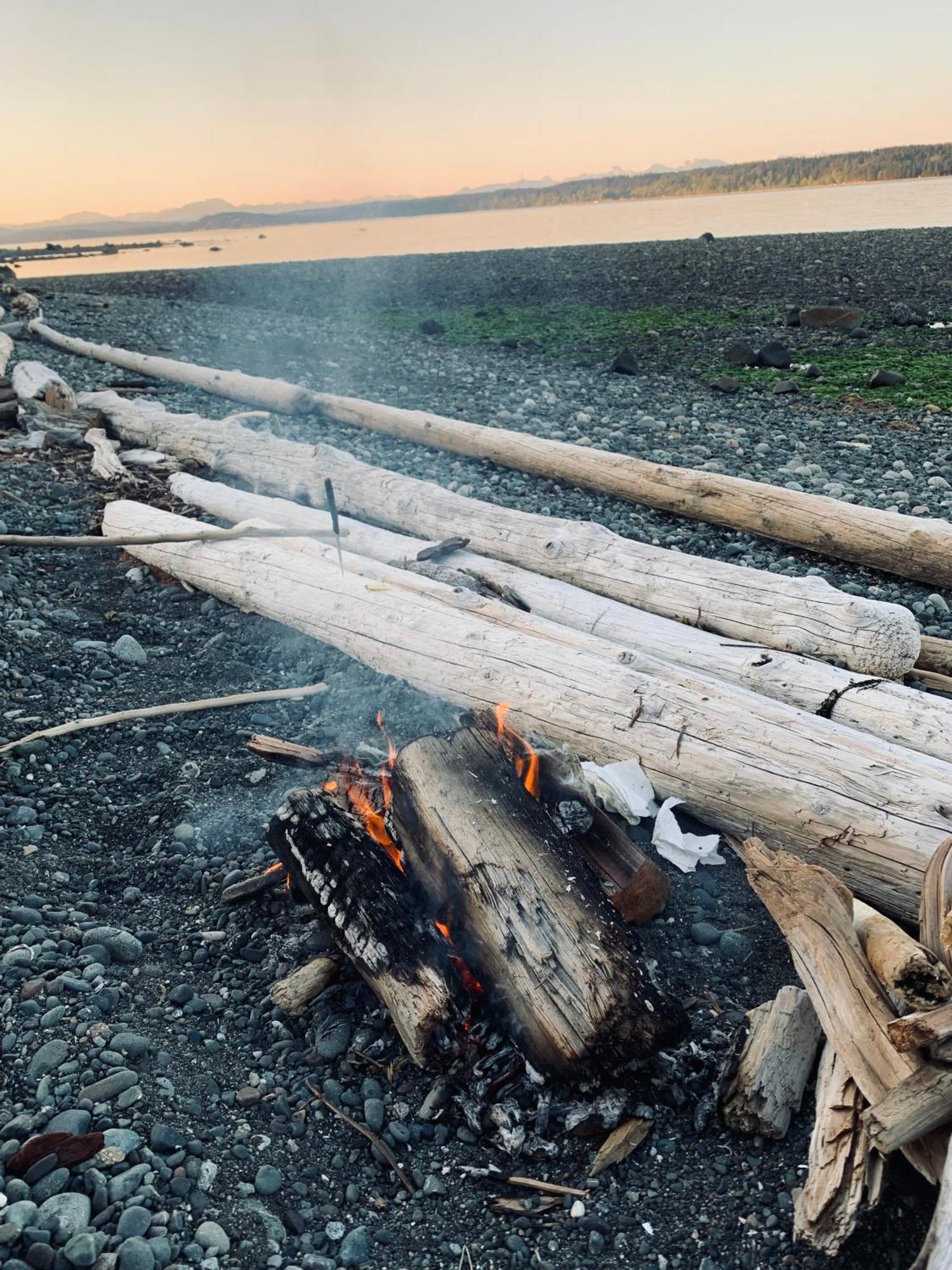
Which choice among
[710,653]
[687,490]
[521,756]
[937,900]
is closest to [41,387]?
[687,490]

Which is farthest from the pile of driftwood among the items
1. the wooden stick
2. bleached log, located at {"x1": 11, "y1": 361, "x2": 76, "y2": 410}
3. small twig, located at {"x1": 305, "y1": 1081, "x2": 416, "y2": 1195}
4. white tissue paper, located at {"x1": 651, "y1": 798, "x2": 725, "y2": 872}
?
bleached log, located at {"x1": 11, "y1": 361, "x2": 76, "y2": 410}

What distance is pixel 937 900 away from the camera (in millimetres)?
3051

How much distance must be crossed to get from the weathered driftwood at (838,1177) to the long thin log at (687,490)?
16.8 feet

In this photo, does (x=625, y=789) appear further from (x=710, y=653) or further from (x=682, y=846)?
(x=710, y=653)

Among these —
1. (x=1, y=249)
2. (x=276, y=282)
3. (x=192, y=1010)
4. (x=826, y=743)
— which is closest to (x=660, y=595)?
(x=826, y=743)

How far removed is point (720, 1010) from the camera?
11.8ft

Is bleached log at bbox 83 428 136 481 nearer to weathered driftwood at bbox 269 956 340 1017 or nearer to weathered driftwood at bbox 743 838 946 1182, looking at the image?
weathered driftwood at bbox 269 956 340 1017

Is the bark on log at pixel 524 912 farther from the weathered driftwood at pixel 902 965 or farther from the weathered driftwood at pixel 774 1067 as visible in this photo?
the weathered driftwood at pixel 902 965

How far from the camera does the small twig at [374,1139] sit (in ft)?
10.1

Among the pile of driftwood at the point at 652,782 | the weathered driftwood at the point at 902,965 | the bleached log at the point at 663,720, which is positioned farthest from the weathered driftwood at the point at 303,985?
the weathered driftwood at the point at 902,965

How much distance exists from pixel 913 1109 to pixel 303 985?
2321 millimetres

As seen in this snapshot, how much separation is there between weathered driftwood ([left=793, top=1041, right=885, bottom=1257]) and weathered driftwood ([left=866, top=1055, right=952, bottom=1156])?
0.08m

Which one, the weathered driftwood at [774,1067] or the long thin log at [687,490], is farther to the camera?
the long thin log at [687,490]

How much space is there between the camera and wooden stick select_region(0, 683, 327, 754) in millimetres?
5484
